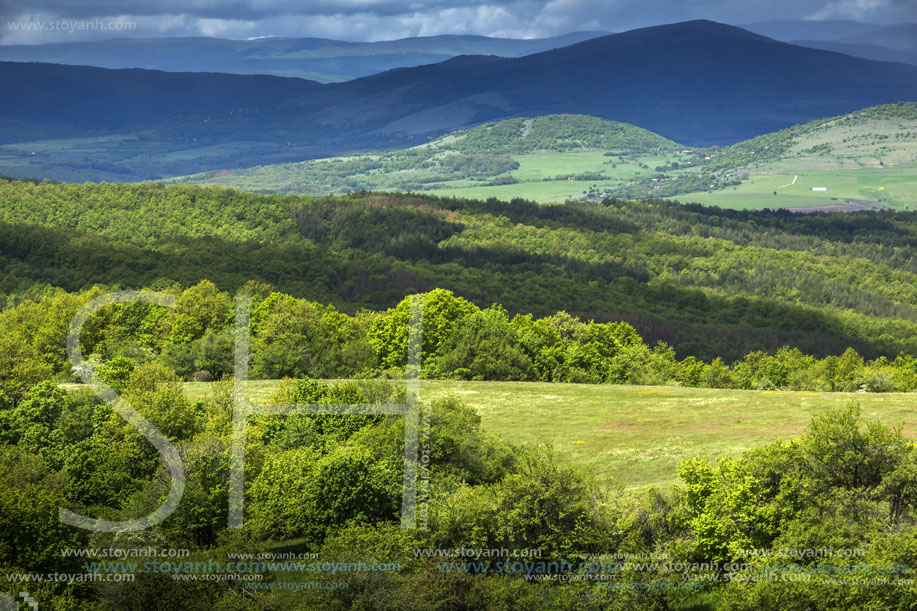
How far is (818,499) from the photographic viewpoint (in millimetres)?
41844

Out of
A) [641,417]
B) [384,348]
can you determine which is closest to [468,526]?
[641,417]

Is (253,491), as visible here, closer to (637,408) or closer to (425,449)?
(425,449)

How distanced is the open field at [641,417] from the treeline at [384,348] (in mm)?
7652

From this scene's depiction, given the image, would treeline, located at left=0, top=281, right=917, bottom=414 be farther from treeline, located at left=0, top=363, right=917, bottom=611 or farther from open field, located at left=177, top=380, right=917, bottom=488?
treeline, located at left=0, top=363, right=917, bottom=611

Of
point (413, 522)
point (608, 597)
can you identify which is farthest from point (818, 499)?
point (413, 522)

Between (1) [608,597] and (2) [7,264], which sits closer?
(1) [608,597]

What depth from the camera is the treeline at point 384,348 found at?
89.3 metres

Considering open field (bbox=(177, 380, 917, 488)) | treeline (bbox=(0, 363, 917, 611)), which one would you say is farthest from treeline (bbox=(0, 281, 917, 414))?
treeline (bbox=(0, 363, 917, 611))

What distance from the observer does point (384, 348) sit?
94875 millimetres

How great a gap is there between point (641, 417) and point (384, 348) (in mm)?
35304

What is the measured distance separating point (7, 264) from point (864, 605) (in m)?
199

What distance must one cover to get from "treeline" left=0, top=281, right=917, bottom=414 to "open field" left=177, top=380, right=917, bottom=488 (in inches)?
301

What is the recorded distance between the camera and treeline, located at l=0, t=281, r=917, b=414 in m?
89.3

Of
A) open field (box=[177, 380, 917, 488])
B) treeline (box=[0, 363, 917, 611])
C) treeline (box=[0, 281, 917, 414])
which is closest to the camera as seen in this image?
treeline (box=[0, 363, 917, 611])
